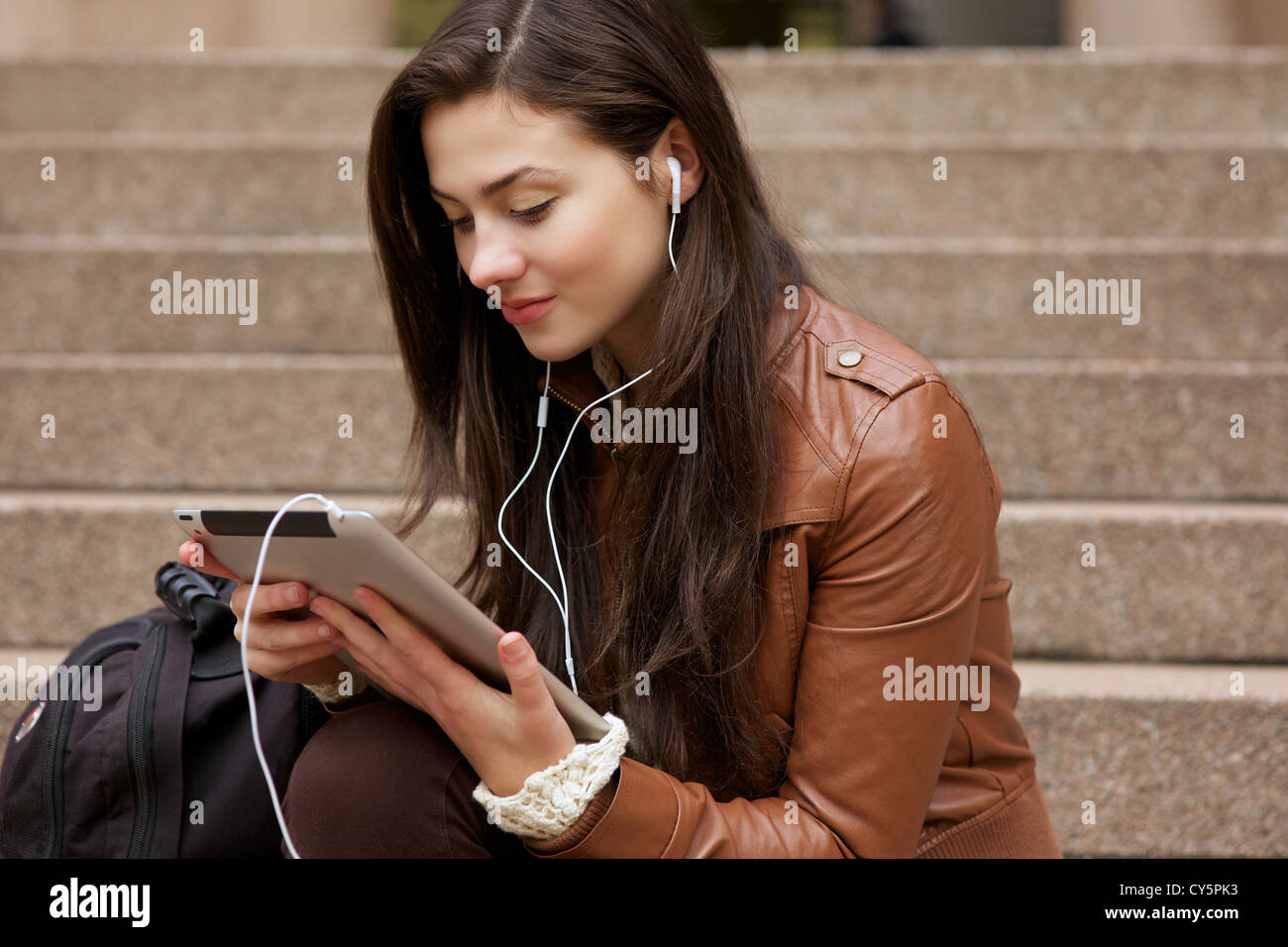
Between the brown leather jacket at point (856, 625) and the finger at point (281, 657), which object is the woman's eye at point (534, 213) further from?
the finger at point (281, 657)

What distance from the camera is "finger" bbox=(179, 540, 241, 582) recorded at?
3.98 feet

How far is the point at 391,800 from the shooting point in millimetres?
1271

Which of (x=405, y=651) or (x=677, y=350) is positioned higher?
(x=677, y=350)

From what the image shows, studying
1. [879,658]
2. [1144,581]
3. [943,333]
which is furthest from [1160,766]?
[943,333]

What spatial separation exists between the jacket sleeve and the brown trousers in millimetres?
147

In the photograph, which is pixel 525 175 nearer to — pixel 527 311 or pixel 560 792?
pixel 527 311

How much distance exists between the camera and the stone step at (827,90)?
303 centimetres

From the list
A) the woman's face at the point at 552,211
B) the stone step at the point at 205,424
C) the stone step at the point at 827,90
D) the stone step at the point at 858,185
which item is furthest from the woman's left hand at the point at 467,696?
the stone step at the point at 827,90

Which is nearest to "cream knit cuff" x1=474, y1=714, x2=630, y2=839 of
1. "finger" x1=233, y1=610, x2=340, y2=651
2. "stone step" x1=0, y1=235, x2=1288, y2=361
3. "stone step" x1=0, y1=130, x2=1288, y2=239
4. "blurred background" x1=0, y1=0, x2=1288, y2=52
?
"finger" x1=233, y1=610, x2=340, y2=651

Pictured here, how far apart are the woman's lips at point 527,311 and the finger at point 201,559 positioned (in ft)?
1.37

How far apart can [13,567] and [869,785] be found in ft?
5.33

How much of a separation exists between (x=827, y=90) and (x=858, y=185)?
1.64 feet

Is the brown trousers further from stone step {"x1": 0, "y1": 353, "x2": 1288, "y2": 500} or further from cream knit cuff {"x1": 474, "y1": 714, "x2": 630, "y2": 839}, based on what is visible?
stone step {"x1": 0, "y1": 353, "x2": 1288, "y2": 500}
